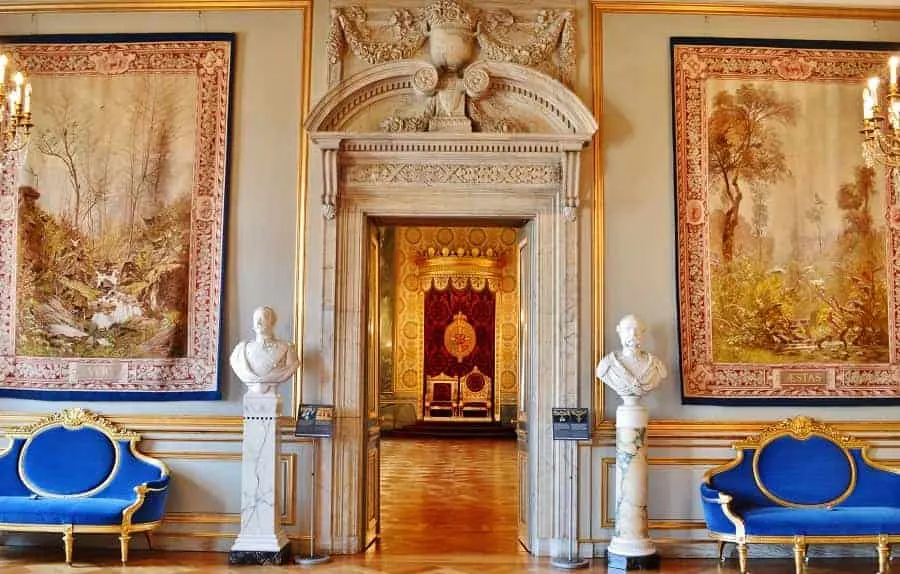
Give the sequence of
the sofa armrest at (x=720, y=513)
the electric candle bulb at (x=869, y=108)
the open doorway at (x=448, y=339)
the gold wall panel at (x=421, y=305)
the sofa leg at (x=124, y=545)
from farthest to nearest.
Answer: the gold wall panel at (x=421, y=305) → the open doorway at (x=448, y=339) → the sofa leg at (x=124, y=545) → the sofa armrest at (x=720, y=513) → the electric candle bulb at (x=869, y=108)

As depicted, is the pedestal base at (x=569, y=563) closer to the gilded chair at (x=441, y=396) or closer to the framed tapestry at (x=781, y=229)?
the framed tapestry at (x=781, y=229)

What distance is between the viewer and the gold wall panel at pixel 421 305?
17.2 m

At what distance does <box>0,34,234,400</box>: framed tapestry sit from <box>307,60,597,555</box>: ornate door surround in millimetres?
938

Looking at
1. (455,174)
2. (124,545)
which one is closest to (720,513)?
(455,174)

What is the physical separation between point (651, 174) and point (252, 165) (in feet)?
10.4

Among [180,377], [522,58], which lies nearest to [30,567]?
[180,377]

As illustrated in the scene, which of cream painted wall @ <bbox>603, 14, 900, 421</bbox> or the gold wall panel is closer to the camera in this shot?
cream painted wall @ <bbox>603, 14, 900, 421</bbox>

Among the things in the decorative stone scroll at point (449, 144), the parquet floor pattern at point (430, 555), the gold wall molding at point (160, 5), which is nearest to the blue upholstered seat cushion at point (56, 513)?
the parquet floor pattern at point (430, 555)

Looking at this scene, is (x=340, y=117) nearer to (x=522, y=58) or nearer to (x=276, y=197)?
(x=276, y=197)

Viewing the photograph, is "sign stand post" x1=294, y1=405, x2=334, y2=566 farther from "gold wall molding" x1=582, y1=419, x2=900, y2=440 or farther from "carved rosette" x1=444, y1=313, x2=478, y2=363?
"carved rosette" x1=444, y1=313, x2=478, y2=363

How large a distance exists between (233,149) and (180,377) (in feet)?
6.07

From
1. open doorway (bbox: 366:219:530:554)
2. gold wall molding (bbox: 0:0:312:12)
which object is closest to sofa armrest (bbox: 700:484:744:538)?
gold wall molding (bbox: 0:0:312:12)

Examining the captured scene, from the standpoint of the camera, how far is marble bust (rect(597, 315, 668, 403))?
6699 millimetres

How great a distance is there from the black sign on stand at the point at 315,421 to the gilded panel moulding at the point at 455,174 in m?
1.78
